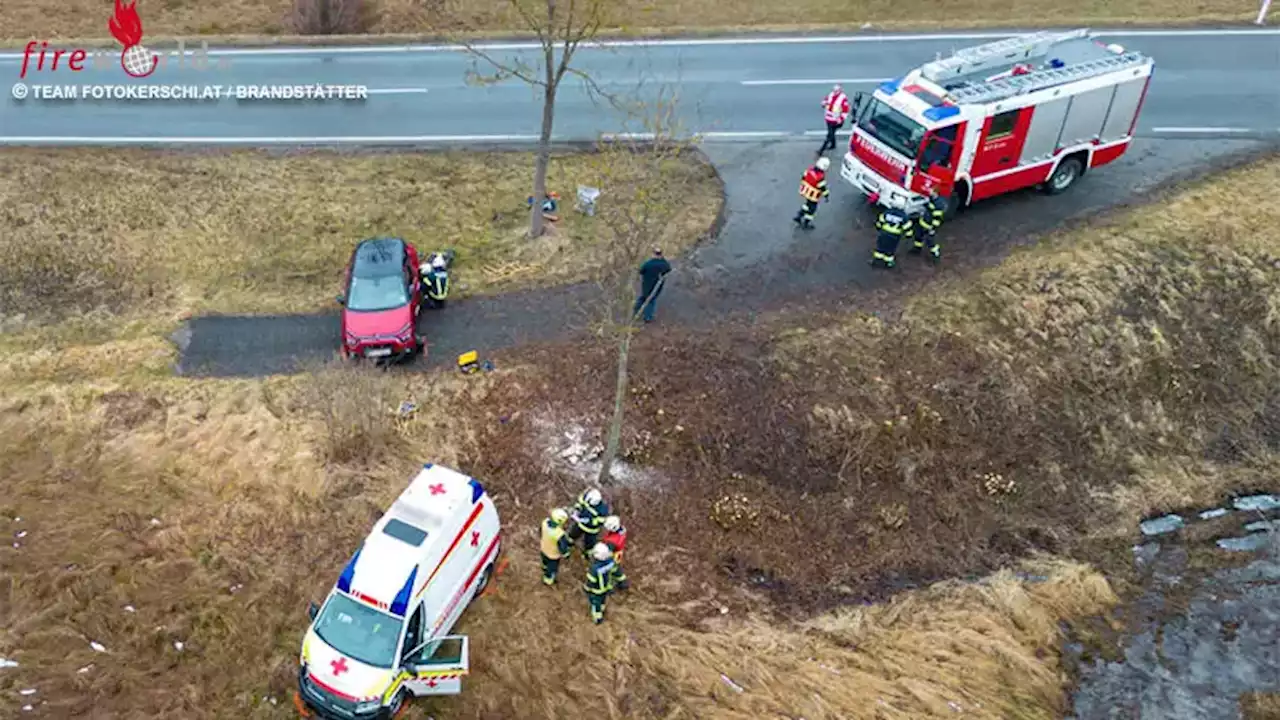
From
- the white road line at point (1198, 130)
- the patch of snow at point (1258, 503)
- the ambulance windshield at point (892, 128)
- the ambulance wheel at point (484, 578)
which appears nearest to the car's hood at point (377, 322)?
the ambulance wheel at point (484, 578)

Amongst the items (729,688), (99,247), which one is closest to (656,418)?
(729,688)

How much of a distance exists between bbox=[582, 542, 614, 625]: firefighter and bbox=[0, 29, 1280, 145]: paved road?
41.1 feet

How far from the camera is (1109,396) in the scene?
1847 centimetres

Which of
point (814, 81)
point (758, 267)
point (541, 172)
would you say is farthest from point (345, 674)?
point (814, 81)

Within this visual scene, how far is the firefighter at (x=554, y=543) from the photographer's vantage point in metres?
13.4

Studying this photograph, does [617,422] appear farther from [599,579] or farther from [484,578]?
[484,578]

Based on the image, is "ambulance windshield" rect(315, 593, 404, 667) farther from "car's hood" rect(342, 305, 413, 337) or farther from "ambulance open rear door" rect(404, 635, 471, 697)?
"car's hood" rect(342, 305, 413, 337)

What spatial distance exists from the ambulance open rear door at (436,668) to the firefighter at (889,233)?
11597mm

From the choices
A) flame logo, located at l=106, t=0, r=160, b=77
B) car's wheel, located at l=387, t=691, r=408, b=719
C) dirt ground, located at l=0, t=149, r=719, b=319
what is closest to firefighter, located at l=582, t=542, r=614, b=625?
car's wheel, located at l=387, t=691, r=408, b=719

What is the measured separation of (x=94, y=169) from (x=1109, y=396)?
23072 millimetres

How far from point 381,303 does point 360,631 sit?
7.16 meters

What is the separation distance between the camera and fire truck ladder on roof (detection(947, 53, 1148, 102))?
750 inches

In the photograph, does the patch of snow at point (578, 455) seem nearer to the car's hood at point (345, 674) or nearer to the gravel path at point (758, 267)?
the gravel path at point (758, 267)

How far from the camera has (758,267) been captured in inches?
784
